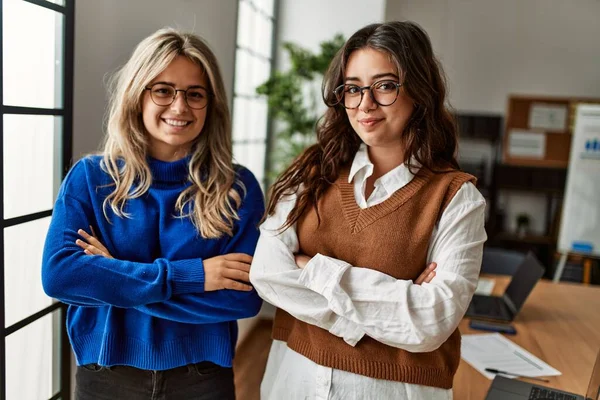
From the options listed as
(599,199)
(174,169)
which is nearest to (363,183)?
(174,169)

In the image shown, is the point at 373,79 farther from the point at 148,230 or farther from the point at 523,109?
the point at 523,109

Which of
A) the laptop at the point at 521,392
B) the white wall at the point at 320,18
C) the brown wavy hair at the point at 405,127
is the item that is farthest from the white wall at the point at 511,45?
the brown wavy hair at the point at 405,127

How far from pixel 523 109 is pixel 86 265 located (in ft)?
21.3

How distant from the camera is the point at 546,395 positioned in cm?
192

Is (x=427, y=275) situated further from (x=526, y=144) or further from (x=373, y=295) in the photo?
(x=526, y=144)

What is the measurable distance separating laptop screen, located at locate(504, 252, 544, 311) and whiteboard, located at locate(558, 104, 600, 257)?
129 inches

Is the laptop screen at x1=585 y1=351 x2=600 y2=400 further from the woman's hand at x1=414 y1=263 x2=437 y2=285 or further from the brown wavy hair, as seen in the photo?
the brown wavy hair

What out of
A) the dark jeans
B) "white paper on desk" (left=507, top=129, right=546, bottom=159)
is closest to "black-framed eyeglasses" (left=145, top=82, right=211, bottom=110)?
the dark jeans

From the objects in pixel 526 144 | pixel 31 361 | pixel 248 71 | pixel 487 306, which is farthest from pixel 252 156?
pixel 526 144

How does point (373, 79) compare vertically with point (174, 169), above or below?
above

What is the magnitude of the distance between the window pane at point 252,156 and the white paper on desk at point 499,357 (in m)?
2.04

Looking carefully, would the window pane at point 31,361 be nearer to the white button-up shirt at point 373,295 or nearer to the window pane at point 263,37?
the white button-up shirt at point 373,295

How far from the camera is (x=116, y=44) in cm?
204

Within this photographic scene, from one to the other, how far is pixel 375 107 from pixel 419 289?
455mm
